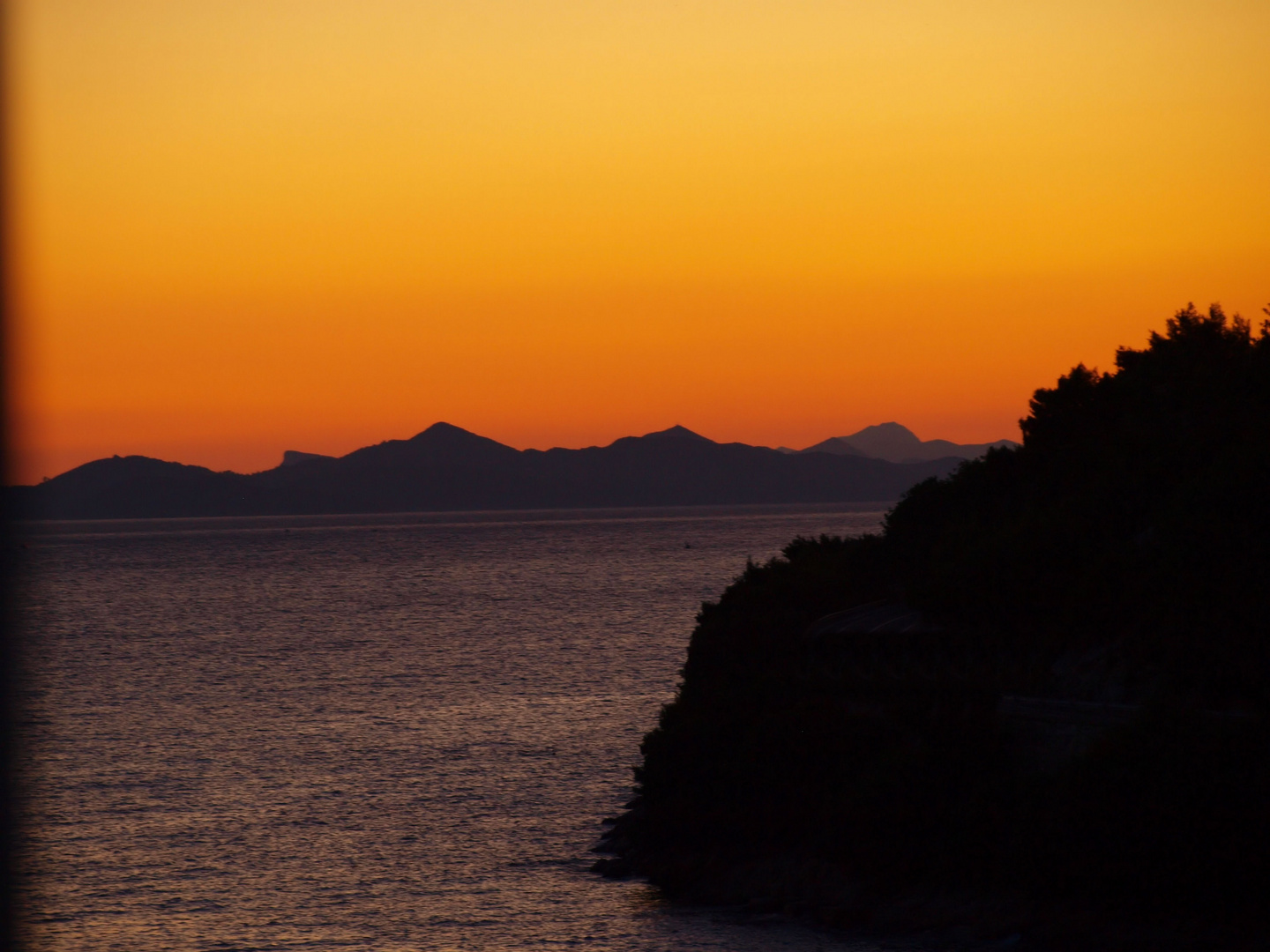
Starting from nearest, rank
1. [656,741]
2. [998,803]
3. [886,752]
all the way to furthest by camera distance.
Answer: [998,803] → [886,752] → [656,741]

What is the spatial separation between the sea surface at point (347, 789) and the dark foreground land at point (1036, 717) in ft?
11.1

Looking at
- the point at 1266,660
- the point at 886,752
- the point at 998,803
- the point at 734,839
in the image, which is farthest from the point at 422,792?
the point at 1266,660

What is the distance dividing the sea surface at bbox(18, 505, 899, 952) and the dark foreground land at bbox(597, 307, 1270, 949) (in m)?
3.39

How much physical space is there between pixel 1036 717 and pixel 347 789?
1378 inches

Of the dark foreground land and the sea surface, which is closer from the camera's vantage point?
the dark foreground land

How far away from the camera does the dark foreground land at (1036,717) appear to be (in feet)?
104

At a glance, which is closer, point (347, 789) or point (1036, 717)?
point (1036, 717)

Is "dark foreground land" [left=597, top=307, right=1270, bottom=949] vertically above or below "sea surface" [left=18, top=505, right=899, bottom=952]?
above

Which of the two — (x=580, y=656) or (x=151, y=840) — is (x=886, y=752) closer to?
(x=151, y=840)

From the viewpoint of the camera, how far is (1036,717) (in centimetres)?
3650

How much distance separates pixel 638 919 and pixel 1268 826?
19.4 m

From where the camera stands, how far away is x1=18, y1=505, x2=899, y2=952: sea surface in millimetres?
39969

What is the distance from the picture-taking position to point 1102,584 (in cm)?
3950

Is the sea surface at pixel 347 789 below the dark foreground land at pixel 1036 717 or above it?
below
